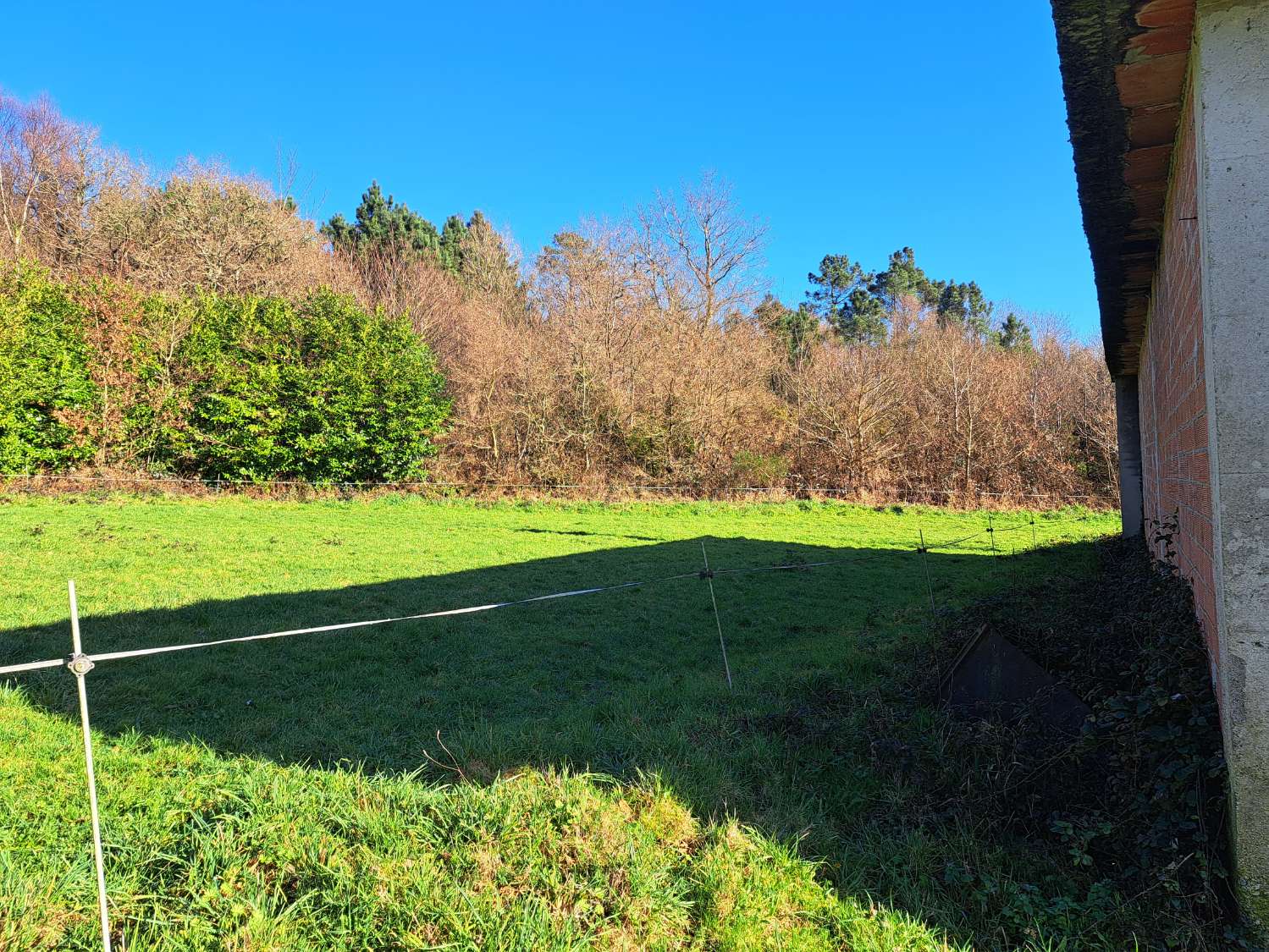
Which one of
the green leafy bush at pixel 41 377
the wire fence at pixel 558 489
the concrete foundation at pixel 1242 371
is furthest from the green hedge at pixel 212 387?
the concrete foundation at pixel 1242 371

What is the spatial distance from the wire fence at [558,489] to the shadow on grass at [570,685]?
11.3m

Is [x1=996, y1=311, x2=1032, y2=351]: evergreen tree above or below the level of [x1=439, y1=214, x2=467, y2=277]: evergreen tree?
below

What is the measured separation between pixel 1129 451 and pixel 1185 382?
366 inches

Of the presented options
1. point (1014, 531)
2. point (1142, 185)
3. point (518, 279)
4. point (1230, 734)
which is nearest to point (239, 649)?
point (1230, 734)

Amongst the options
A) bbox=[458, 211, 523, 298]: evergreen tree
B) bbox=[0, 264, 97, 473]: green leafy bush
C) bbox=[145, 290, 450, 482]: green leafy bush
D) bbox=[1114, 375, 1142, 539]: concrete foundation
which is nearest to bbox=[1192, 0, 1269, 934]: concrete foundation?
bbox=[1114, 375, 1142, 539]: concrete foundation

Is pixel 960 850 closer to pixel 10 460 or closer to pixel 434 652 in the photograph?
pixel 434 652

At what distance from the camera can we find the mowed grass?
2.40m

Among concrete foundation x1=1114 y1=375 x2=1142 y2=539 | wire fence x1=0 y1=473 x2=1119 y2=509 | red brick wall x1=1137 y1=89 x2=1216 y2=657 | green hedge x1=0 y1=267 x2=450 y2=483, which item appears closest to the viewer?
red brick wall x1=1137 y1=89 x2=1216 y2=657

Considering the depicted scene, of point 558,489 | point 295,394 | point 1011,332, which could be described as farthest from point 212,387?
point 1011,332

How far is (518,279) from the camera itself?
120ft

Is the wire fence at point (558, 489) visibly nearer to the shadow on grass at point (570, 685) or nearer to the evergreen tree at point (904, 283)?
the shadow on grass at point (570, 685)

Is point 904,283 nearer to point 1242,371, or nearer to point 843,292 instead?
point 843,292

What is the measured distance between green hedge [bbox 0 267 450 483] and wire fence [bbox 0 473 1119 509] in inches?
24.0

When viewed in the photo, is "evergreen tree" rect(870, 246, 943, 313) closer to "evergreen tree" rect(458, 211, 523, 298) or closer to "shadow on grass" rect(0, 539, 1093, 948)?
"evergreen tree" rect(458, 211, 523, 298)
